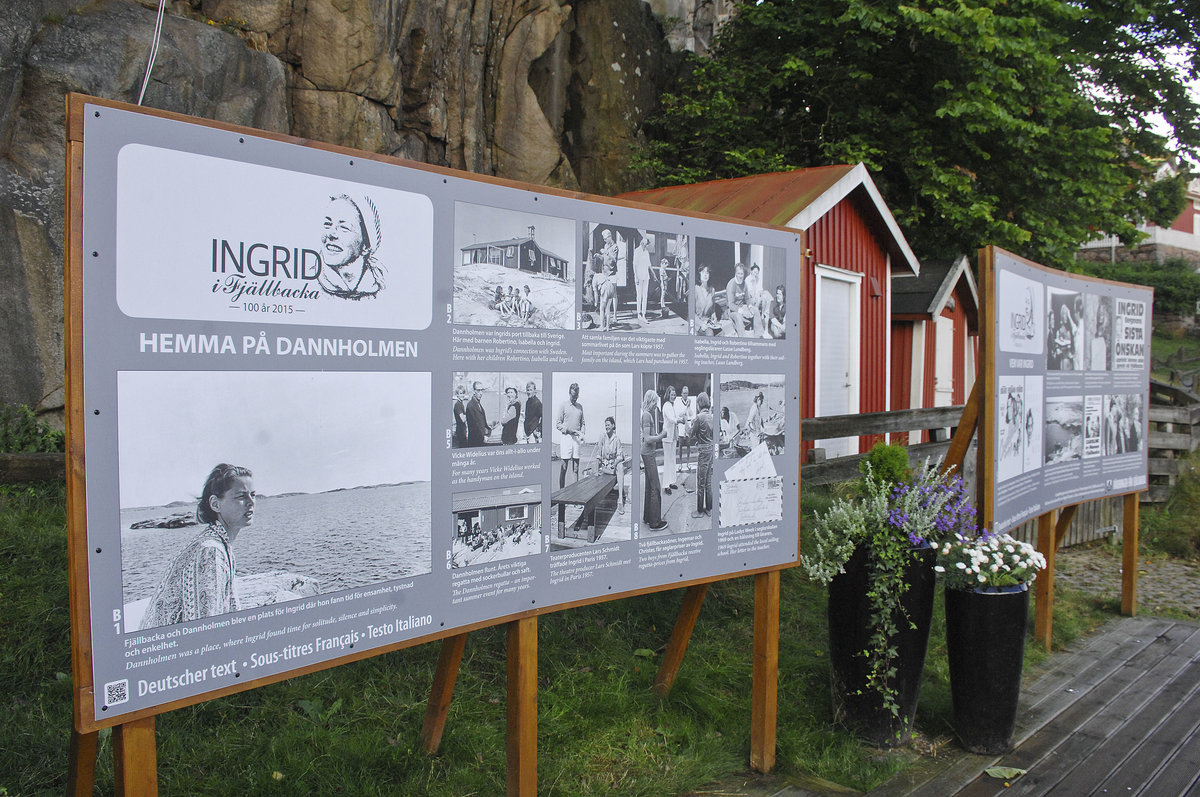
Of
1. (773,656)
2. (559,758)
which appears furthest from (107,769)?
(773,656)

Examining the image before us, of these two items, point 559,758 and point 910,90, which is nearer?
point 559,758

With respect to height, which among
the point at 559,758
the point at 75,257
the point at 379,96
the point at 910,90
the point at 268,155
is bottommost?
the point at 559,758

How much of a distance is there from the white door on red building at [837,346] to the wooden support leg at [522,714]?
323 inches

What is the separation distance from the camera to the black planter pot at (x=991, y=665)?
4098 mm

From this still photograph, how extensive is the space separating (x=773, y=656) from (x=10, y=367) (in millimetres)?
6373

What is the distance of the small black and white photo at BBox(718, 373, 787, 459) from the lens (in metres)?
3.56

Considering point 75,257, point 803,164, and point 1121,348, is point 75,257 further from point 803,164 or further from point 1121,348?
point 803,164

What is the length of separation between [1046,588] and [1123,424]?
63.0 inches

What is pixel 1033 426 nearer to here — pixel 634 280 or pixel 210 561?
pixel 634 280

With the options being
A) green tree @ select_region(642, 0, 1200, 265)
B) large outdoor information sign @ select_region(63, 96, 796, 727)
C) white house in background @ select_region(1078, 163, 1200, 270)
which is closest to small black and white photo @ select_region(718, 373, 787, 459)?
large outdoor information sign @ select_region(63, 96, 796, 727)

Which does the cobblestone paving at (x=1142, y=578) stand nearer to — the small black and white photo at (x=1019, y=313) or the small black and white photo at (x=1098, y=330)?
the small black and white photo at (x=1098, y=330)

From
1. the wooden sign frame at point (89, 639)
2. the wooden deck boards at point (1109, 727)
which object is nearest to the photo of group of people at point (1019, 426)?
the wooden deck boards at point (1109, 727)

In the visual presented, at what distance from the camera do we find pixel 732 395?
357 centimetres

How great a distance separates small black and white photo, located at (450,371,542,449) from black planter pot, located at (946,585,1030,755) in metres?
2.45
